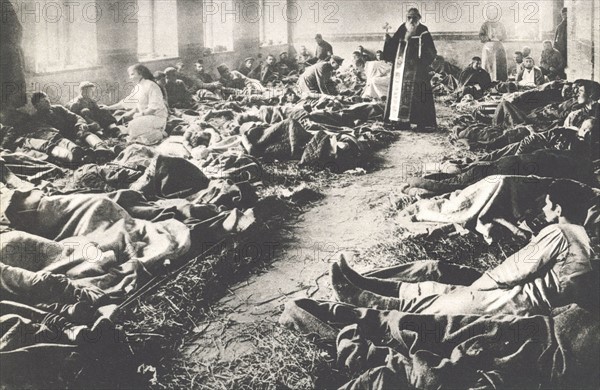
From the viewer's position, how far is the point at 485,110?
945 centimetres

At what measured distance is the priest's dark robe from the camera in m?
8.70

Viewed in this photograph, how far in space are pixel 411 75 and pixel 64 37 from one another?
6.04m

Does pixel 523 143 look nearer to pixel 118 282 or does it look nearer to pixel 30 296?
pixel 118 282

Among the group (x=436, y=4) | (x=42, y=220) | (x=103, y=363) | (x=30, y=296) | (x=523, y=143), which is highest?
(x=436, y=4)

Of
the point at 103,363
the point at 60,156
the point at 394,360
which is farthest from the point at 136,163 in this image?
the point at 394,360

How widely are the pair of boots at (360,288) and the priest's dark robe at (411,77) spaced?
6.11m

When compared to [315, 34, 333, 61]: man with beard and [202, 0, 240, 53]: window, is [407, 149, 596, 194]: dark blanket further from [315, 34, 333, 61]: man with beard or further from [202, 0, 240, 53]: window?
[315, 34, 333, 61]: man with beard

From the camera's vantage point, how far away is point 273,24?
1845 centimetres

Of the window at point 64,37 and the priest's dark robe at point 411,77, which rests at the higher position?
the window at point 64,37

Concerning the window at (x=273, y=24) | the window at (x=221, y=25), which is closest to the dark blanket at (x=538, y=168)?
the window at (x=221, y=25)

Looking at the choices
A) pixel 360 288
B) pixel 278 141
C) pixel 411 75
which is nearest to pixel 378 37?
pixel 411 75

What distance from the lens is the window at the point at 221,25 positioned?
14.7m

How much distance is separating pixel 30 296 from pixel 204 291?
42.8 inches

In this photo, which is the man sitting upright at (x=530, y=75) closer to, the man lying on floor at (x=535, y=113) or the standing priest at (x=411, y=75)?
the man lying on floor at (x=535, y=113)
